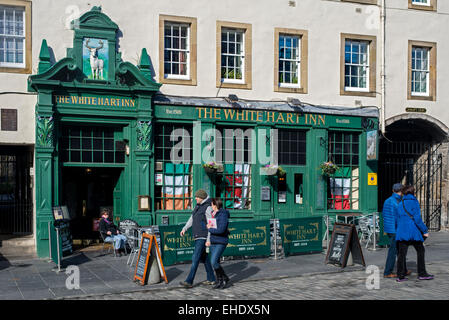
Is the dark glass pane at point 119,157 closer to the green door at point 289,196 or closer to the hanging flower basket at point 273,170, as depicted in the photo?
the hanging flower basket at point 273,170

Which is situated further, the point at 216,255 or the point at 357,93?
the point at 357,93

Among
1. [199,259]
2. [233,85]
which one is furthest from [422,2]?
[199,259]

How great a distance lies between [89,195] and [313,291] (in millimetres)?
8828

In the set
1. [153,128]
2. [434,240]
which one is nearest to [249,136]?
[153,128]

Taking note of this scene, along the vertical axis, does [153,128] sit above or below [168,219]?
above

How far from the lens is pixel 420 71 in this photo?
1975 centimetres

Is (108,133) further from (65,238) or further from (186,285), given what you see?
(186,285)

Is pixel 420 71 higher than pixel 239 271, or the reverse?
pixel 420 71

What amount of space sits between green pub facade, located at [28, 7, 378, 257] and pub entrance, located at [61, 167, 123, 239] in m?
0.03

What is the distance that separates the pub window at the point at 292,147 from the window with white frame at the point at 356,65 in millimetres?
2410

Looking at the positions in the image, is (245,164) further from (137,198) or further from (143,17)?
(143,17)

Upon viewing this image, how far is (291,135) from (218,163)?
2.66 meters

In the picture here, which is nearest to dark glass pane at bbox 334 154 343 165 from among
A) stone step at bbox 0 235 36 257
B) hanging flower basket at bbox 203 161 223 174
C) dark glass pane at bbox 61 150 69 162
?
hanging flower basket at bbox 203 161 223 174

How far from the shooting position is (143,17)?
54.2ft
